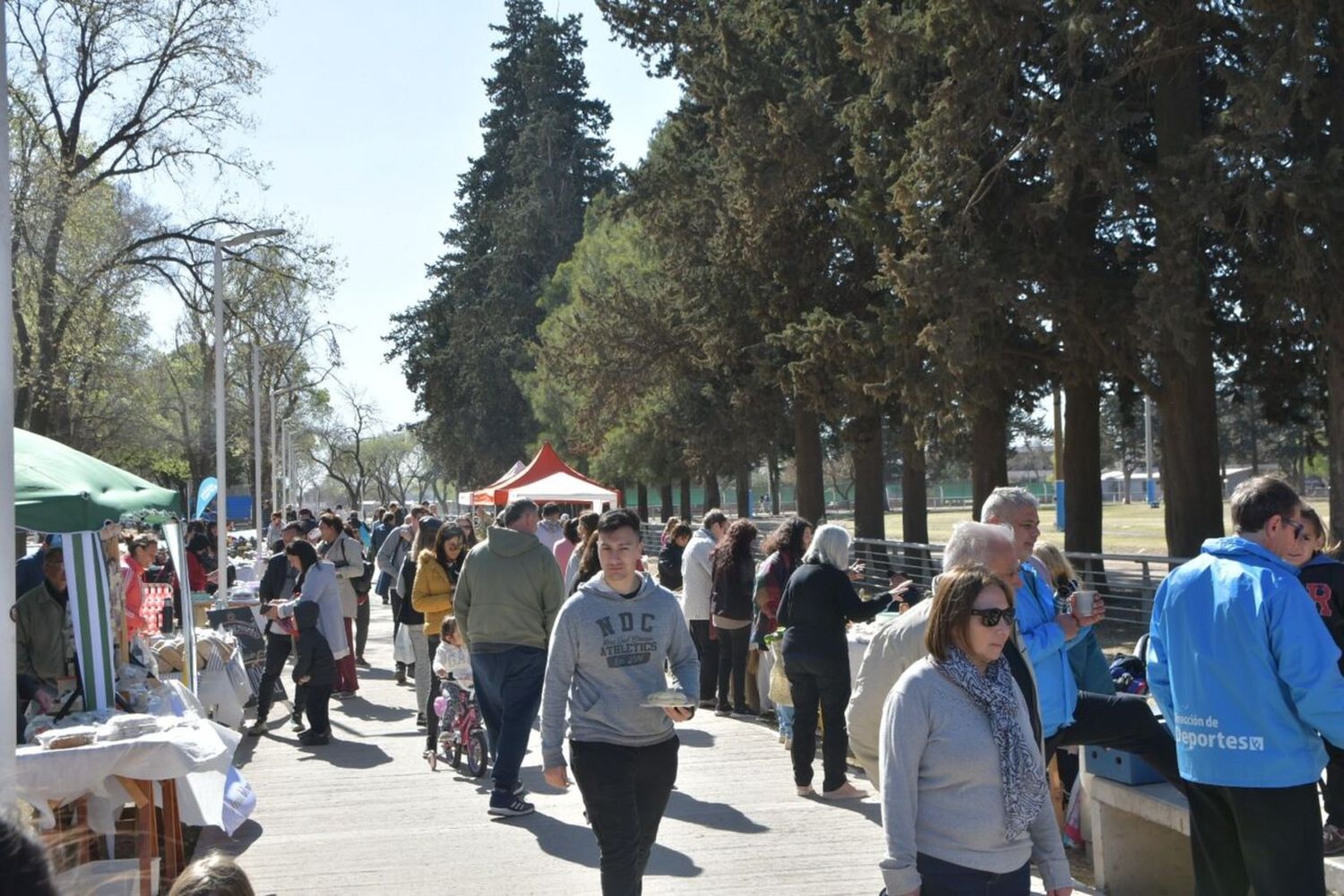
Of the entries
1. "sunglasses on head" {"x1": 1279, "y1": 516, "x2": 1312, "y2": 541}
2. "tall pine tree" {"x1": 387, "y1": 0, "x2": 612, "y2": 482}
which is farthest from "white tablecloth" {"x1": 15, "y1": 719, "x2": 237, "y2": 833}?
"tall pine tree" {"x1": 387, "y1": 0, "x2": 612, "y2": 482}

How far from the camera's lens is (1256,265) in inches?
711

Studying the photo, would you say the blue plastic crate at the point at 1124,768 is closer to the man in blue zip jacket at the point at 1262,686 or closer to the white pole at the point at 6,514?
the man in blue zip jacket at the point at 1262,686

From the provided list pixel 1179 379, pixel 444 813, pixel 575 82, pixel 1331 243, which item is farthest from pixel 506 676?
pixel 575 82

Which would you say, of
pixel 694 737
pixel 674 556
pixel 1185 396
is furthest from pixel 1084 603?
pixel 1185 396

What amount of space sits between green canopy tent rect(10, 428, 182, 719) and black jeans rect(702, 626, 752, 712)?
6032mm

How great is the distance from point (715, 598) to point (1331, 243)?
350 inches

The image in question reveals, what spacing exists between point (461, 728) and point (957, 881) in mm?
7714

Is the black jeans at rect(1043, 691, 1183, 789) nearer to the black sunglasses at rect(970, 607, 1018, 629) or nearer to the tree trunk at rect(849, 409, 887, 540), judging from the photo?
the black sunglasses at rect(970, 607, 1018, 629)

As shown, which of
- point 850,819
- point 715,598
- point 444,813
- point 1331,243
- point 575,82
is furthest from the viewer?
point 575,82

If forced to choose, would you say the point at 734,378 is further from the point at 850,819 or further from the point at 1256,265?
the point at 850,819

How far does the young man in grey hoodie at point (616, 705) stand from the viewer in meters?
6.08

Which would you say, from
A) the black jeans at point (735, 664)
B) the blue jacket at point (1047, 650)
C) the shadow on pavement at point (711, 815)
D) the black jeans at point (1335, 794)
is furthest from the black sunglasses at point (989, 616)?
the black jeans at point (735, 664)

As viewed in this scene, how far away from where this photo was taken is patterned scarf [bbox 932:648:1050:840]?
434 cm

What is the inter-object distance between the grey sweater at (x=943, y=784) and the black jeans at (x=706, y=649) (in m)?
10.2
